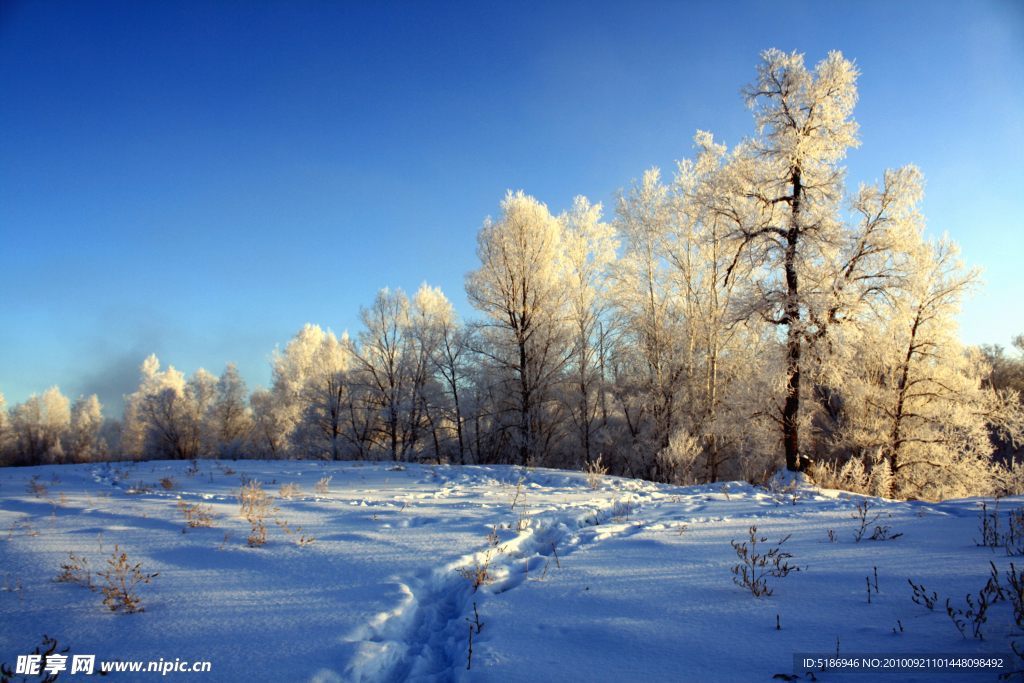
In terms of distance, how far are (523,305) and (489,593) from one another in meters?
14.4

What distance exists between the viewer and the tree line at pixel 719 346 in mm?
10539

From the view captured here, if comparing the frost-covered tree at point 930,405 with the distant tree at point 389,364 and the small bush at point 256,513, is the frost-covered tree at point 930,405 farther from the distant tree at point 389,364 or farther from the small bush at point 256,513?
the distant tree at point 389,364

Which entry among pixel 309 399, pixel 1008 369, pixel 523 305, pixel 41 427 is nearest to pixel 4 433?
pixel 41 427

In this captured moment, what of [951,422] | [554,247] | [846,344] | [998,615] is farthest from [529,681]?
[951,422]

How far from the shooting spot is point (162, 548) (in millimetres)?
3578

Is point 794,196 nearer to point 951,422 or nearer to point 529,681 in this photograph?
point 951,422

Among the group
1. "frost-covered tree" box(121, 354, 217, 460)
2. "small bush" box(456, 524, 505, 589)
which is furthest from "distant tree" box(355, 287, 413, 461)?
"small bush" box(456, 524, 505, 589)

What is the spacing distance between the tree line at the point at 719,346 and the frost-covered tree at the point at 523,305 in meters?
0.09

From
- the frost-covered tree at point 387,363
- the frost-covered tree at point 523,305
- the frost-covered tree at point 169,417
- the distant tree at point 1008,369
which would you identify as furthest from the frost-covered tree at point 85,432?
the distant tree at point 1008,369

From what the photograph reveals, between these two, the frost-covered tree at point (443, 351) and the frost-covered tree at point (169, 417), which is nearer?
the frost-covered tree at point (443, 351)

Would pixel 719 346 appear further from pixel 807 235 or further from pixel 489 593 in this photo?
pixel 489 593

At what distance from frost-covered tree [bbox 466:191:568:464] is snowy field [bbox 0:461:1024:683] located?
11769 millimetres

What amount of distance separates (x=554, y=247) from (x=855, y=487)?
1268 centimetres

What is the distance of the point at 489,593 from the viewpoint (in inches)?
119
